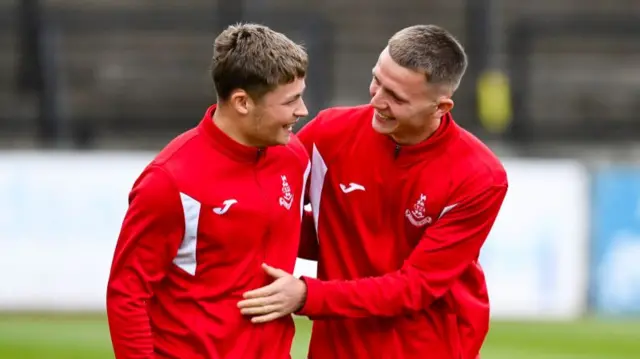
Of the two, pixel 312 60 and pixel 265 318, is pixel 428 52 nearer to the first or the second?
pixel 265 318

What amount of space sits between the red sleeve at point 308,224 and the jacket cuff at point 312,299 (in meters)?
0.34

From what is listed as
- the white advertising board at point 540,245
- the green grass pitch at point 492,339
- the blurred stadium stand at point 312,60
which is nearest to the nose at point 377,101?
the green grass pitch at point 492,339

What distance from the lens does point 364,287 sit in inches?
179

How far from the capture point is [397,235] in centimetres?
470

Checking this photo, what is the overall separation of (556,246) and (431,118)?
891 centimetres

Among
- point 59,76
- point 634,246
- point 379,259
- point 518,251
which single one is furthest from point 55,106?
point 379,259

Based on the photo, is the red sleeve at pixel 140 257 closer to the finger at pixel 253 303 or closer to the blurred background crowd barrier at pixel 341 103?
the finger at pixel 253 303

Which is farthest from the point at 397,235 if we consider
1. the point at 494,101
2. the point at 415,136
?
the point at 494,101

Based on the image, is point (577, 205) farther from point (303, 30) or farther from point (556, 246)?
point (303, 30)

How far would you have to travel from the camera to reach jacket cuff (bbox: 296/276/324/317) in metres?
4.48

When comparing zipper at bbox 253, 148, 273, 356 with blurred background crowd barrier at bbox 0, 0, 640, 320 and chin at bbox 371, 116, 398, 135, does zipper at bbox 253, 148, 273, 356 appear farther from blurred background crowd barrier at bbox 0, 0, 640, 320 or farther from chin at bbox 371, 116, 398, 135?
blurred background crowd barrier at bbox 0, 0, 640, 320

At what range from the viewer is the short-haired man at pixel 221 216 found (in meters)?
4.19

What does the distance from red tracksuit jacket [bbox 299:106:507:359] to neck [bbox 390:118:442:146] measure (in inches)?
1.1

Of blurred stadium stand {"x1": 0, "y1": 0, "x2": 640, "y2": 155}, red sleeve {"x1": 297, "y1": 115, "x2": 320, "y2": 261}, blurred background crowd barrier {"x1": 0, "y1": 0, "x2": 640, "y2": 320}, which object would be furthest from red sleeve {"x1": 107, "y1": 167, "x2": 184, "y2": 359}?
blurred stadium stand {"x1": 0, "y1": 0, "x2": 640, "y2": 155}
